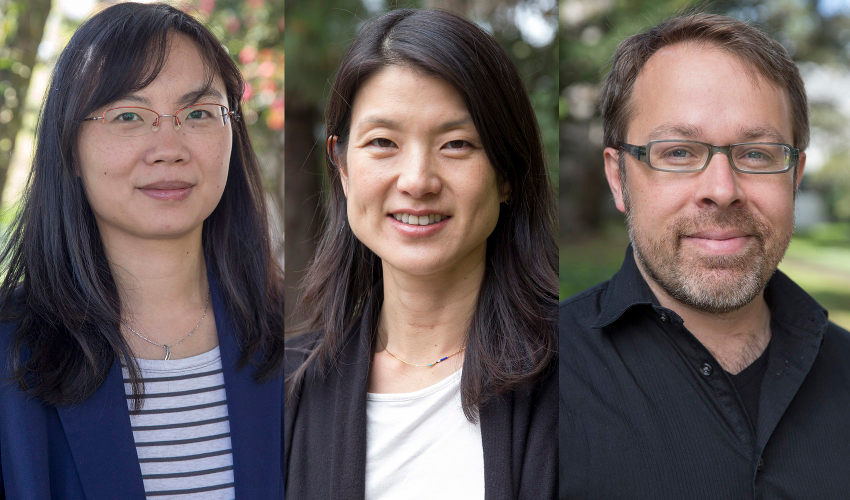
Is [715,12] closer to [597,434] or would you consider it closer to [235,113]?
[597,434]

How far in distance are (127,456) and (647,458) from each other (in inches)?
61.4

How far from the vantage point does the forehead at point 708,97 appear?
2027 millimetres

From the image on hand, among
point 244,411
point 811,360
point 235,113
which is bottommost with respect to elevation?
point 244,411

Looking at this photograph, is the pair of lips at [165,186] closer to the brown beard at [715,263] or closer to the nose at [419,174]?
the nose at [419,174]

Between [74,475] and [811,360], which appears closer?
[74,475]

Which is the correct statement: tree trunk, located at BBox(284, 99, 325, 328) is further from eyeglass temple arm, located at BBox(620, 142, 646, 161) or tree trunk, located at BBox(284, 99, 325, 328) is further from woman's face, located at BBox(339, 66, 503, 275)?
eyeglass temple arm, located at BBox(620, 142, 646, 161)

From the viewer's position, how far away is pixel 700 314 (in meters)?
2.23

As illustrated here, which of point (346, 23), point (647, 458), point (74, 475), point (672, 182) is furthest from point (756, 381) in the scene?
point (74, 475)

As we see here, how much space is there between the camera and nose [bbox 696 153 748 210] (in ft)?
6.61

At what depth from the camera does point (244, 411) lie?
2.07 meters

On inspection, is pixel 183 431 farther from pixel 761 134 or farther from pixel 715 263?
pixel 761 134

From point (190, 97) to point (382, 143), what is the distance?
0.58 meters

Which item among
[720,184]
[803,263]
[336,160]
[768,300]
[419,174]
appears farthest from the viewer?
[803,263]

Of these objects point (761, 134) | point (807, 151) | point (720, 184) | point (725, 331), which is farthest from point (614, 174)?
point (807, 151)
